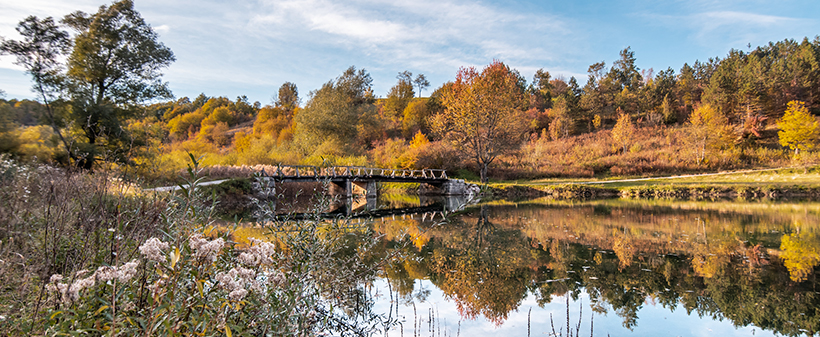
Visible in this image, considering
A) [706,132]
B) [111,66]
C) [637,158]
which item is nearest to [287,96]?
[111,66]

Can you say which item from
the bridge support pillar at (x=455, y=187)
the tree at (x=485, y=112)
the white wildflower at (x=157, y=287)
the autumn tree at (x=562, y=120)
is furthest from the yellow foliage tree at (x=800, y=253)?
the autumn tree at (x=562, y=120)

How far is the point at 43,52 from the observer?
1320cm

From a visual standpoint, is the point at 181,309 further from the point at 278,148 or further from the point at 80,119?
the point at 278,148

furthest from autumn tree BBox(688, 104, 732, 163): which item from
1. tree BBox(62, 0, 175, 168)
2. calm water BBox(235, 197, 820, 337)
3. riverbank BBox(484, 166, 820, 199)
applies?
tree BBox(62, 0, 175, 168)

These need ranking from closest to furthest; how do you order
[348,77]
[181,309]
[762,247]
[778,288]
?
[181,309]
[778,288]
[762,247]
[348,77]

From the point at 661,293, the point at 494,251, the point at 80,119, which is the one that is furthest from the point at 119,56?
the point at 661,293

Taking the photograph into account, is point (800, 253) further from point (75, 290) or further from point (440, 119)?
point (440, 119)

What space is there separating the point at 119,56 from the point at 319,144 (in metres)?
17.8

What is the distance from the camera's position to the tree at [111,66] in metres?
13.8

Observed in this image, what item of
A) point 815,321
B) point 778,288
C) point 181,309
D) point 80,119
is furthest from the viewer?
point 80,119

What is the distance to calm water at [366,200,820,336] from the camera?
4.43 m

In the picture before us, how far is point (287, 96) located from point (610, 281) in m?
55.5

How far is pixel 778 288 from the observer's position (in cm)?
532

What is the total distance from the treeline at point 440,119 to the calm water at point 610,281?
2.95 metres
